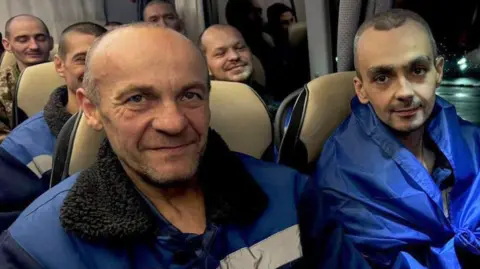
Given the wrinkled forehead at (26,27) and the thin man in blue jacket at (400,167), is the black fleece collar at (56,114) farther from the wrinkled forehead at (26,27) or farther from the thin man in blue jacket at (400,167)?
the wrinkled forehead at (26,27)

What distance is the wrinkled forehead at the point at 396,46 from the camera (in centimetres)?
141

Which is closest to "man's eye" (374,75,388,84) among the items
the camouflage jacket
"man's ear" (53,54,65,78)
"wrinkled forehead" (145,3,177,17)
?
"man's ear" (53,54,65,78)

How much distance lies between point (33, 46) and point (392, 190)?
8.40 ft

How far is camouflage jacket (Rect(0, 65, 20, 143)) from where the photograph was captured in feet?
8.56

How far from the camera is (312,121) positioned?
5.33ft

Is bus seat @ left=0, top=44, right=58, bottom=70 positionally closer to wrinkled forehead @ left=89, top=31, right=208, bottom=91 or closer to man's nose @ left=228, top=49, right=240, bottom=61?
man's nose @ left=228, top=49, right=240, bottom=61

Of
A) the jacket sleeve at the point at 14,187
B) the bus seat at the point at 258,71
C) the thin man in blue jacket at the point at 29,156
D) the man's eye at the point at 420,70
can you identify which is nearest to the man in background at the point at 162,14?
the bus seat at the point at 258,71

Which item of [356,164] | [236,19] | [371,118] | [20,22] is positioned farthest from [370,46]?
[20,22]

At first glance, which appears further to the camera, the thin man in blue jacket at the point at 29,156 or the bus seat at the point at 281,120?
the bus seat at the point at 281,120

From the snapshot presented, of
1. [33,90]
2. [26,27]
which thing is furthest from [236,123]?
[26,27]

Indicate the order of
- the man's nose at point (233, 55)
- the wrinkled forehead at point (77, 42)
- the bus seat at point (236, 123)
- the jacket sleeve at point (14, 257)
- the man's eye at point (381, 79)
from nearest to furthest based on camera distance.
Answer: the jacket sleeve at point (14, 257)
the bus seat at point (236, 123)
the man's eye at point (381, 79)
the wrinkled forehead at point (77, 42)
the man's nose at point (233, 55)

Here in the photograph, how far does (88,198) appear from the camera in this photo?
1.00m

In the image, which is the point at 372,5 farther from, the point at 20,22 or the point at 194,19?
the point at 20,22

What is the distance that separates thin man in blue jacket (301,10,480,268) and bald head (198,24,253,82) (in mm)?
1090
